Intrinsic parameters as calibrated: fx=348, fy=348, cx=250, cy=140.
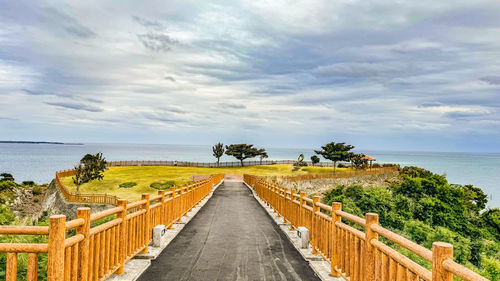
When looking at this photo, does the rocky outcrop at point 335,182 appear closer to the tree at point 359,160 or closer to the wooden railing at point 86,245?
the tree at point 359,160

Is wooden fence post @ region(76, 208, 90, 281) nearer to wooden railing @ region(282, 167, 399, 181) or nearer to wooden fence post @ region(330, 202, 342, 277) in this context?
wooden fence post @ region(330, 202, 342, 277)

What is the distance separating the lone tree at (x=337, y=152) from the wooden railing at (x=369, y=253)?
7560 centimetres

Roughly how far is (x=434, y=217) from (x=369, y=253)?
44.9m

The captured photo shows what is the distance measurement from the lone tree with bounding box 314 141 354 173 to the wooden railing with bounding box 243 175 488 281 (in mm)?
75601

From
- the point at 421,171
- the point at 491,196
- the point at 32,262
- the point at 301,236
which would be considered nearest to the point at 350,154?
the point at 421,171

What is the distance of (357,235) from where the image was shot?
6148 mm

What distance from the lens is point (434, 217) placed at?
1735 inches

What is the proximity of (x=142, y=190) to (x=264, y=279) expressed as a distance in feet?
153

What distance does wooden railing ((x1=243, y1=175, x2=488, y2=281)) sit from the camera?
3.47m

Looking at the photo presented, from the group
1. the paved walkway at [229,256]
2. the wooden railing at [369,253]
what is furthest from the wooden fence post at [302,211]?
the paved walkway at [229,256]

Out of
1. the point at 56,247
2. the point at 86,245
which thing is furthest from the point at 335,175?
the point at 56,247

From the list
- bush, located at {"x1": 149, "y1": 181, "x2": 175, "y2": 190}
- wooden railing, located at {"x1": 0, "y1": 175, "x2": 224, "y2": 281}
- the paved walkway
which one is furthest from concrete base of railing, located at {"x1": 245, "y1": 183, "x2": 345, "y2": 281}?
bush, located at {"x1": 149, "y1": 181, "x2": 175, "y2": 190}

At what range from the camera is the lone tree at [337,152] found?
83438mm

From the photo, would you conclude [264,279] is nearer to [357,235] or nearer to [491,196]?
[357,235]
